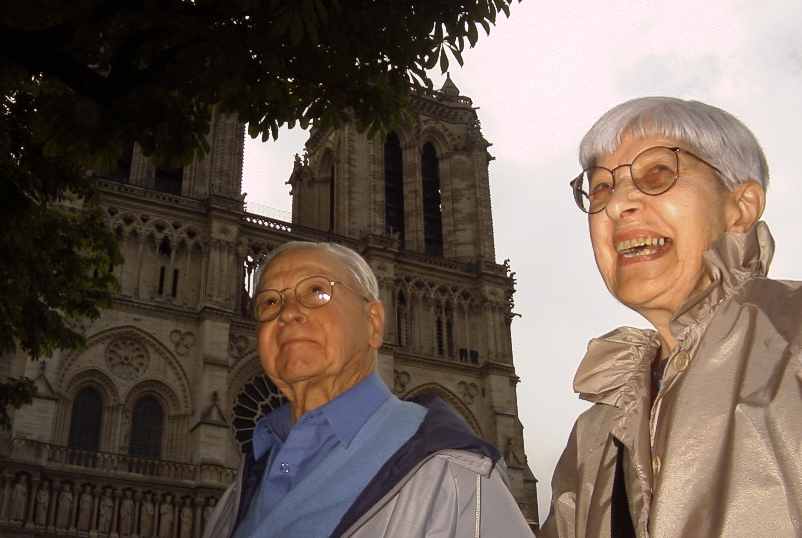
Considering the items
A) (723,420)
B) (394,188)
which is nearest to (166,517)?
(394,188)

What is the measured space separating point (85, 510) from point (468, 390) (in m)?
11.1

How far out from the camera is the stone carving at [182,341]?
21.6 meters

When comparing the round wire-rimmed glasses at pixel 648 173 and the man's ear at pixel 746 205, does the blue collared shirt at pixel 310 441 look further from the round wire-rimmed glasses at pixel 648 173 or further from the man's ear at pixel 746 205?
the man's ear at pixel 746 205

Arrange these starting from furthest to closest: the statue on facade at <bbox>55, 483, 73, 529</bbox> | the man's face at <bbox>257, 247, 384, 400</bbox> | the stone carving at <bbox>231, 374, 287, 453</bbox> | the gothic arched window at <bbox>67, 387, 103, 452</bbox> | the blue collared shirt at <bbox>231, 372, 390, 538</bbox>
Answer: the stone carving at <bbox>231, 374, 287, 453</bbox> → the gothic arched window at <bbox>67, 387, 103, 452</bbox> → the statue on facade at <bbox>55, 483, 73, 529</bbox> → the man's face at <bbox>257, 247, 384, 400</bbox> → the blue collared shirt at <bbox>231, 372, 390, 538</bbox>

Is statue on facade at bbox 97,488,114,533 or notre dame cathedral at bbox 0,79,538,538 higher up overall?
notre dame cathedral at bbox 0,79,538,538

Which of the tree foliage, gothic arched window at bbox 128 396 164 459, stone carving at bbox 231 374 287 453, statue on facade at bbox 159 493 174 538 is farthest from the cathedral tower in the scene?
the tree foliage

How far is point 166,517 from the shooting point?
768 inches

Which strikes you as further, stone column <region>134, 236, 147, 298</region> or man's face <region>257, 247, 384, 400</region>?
stone column <region>134, 236, 147, 298</region>

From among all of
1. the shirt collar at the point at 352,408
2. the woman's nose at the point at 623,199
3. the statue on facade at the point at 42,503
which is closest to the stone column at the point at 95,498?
the statue on facade at the point at 42,503

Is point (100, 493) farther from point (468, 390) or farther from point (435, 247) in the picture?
point (435, 247)

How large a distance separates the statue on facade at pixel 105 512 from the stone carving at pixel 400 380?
8.13 meters

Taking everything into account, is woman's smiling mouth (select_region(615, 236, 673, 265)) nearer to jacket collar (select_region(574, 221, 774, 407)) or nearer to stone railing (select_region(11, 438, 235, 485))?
jacket collar (select_region(574, 221, 774, 407))

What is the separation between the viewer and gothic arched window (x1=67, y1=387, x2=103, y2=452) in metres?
20.1

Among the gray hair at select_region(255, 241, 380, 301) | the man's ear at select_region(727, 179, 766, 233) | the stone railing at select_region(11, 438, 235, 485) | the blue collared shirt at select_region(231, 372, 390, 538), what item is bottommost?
the blue collared shirt at select_region(231, 372, 390, 538)
